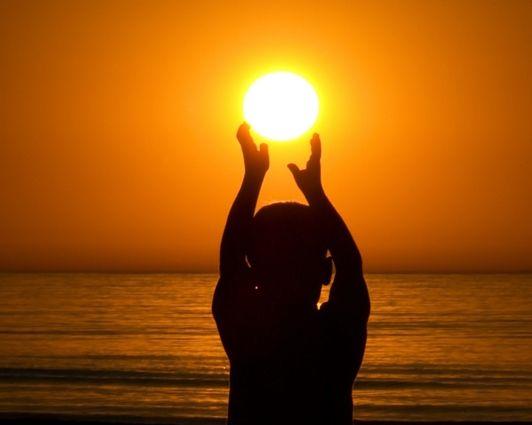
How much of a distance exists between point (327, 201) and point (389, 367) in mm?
15780

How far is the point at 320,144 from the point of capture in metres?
2.06

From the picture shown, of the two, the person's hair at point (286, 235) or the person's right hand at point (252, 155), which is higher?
the person's right hand at point (252, 155)

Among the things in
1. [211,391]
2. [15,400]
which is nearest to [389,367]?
[211,391]

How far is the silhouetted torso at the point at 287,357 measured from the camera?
78.8 inches

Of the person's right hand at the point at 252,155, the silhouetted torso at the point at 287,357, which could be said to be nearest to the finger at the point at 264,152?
the person's right hand at the point at 252,155

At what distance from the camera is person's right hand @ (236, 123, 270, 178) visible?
2.08 meters

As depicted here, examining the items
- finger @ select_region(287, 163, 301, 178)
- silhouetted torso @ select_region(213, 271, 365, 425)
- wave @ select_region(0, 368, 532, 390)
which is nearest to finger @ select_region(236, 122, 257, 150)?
finger @ select_region(287, 163, 301, 178)

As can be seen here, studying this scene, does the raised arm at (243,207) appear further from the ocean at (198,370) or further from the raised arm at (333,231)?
the ocean at (198,370)

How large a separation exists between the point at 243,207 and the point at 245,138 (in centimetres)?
19

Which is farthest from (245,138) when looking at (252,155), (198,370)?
(198,370)

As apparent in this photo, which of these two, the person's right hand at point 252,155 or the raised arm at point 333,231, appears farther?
the person's right hand at point 252,155

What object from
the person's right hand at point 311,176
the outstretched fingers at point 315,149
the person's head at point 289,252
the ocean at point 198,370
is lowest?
the ocean at point 198,370

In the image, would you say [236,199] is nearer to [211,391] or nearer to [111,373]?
[211,391]

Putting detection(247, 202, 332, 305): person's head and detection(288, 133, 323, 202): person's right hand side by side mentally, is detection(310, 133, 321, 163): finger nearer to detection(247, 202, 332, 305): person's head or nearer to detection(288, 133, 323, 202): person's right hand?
detection(288, 133, 323, 202): person's right hand
